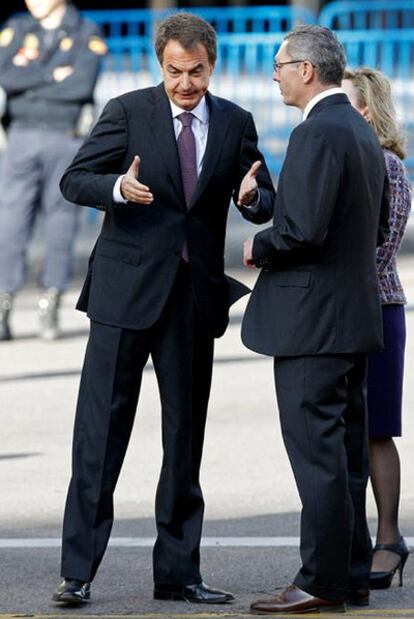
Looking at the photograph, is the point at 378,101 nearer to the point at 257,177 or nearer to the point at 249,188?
the point at 257,177

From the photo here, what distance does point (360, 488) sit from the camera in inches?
219

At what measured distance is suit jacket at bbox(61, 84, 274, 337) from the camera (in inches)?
219

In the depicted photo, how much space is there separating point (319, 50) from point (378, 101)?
0.67m

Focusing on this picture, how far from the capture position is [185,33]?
5477 millimetres

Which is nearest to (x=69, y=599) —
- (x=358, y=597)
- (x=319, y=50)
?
(x=358, y=597)

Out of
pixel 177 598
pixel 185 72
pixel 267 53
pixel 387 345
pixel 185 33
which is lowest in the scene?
pixel 177 598

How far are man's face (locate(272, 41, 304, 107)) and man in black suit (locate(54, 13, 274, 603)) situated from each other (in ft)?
0.91

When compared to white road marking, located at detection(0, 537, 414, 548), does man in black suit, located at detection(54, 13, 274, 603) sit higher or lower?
higher

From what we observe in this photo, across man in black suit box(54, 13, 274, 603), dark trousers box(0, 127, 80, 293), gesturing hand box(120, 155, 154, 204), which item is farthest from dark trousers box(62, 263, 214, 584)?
dark trousers box(0, 127, 80, 293)

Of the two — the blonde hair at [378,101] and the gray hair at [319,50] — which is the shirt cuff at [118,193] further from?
the blonde hair at [378,101]

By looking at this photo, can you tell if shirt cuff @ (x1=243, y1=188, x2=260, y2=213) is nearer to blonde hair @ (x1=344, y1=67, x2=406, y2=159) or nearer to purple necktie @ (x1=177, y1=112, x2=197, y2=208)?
purple necktie @ (x1=177, y1=112, x2=197, y2=208)

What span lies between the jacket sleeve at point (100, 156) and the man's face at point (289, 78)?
544mm

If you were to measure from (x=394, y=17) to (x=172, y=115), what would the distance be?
11585 mm

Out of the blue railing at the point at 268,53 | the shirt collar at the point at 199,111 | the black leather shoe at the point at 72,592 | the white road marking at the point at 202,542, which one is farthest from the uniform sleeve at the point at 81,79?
the black leather shoe at the point at 72,592
